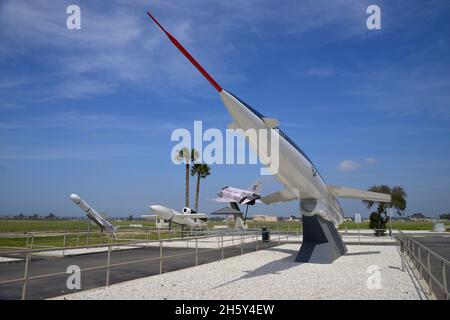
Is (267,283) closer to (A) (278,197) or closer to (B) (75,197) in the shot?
(A) (278,197)

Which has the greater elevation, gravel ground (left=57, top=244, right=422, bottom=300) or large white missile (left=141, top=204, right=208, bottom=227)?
large white missile (left=141, top=204, right=208, bottom=227)

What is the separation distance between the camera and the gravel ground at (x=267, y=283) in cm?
732

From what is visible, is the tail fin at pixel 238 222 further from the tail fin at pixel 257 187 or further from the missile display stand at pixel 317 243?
the missile display stand at pixel 317 243

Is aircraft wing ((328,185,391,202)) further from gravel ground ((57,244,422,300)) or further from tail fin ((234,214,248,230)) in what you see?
tail fin ((234,214,248,230))

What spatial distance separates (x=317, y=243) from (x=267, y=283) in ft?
15.7

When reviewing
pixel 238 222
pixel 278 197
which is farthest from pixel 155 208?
pixel 278 197

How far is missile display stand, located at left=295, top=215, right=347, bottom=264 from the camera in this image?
1253 centimetres

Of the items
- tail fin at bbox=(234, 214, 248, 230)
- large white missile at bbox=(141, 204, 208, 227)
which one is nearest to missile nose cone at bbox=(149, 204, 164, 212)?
large white missile at bbox=(141, 204, 208, 227)

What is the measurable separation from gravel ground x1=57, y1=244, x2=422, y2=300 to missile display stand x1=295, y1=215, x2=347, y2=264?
0.40m

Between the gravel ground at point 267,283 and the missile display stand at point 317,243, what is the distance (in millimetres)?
401

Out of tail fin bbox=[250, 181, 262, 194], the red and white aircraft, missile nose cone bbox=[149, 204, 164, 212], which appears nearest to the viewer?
the red and white aircraft

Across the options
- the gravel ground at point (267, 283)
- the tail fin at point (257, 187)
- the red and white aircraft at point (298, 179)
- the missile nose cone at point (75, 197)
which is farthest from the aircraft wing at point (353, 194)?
the tail fin at point (257, 187)
